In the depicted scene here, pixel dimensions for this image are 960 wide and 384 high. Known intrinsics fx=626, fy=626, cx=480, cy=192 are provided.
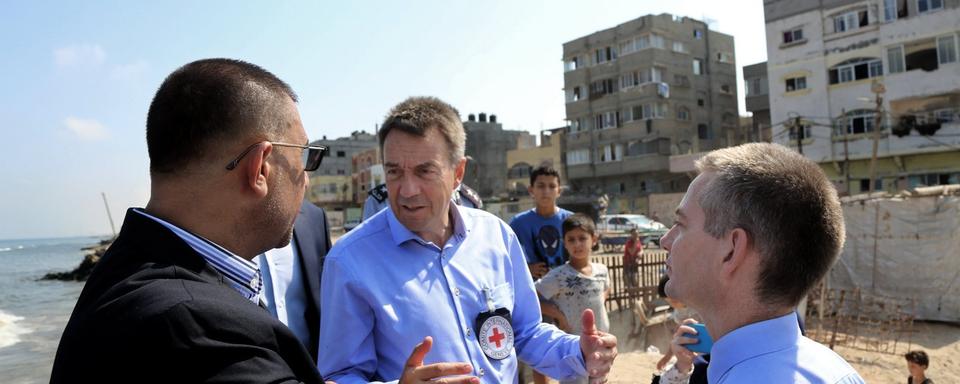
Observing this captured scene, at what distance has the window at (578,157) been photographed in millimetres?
49844

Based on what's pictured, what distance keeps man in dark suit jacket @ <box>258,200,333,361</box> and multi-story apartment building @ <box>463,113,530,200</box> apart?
58342mm

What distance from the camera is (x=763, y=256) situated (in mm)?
1834

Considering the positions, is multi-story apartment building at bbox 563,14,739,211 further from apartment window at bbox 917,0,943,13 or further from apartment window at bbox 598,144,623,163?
apartment window at bbox 917,0,943,13

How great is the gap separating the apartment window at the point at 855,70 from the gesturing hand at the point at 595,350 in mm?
36649

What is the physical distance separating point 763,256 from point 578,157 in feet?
162

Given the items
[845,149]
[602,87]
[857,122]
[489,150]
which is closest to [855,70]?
[857,122]

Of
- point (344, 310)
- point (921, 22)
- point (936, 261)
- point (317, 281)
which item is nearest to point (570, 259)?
point (317, 281)

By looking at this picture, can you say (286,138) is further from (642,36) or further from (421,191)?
(642,36)

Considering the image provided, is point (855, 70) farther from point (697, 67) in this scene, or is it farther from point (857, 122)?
point (697, 67)

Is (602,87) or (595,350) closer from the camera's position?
(595,350)

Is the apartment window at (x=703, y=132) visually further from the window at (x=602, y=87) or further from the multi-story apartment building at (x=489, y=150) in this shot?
the multi-story apartment building at (x=489, y=150)

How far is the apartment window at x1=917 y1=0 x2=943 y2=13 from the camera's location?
1209 inches

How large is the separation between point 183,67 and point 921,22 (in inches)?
1484

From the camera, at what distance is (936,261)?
513 inches
